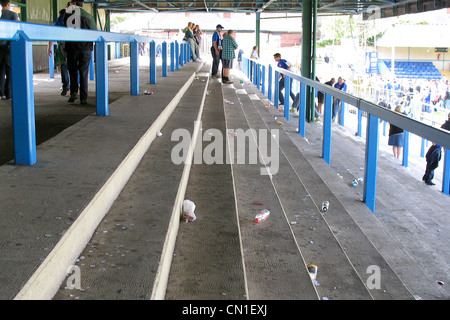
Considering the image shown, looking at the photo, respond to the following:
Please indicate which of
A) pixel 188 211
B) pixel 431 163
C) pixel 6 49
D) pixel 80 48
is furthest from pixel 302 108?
pixel 188 211

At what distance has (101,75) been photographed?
5.29 metres

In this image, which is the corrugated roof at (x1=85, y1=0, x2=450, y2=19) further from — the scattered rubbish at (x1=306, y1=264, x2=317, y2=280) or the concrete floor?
the scattered rubbish at (x1=306, y1=264, x2=317, y2=280)

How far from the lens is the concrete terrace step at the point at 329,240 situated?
11.3 ft

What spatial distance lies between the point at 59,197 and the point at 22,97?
85 cm

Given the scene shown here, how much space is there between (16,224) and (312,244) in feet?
7.76

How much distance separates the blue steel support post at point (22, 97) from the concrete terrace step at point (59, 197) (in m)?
0.14

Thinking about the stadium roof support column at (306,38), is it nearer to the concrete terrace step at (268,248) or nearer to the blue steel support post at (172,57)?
the blue steel support post at (172,57)

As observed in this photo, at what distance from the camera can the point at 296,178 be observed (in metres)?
5.77

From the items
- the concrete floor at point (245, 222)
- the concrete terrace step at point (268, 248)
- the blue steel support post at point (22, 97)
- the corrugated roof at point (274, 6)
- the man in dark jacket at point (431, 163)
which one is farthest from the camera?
the corrugated roof at point (274, 6)

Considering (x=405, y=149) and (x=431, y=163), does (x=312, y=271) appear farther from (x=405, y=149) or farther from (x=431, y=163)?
(x=405, y=149)

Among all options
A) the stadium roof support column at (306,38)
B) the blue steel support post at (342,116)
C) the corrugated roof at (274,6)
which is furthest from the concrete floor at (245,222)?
the corrugated roof at (274,6)
